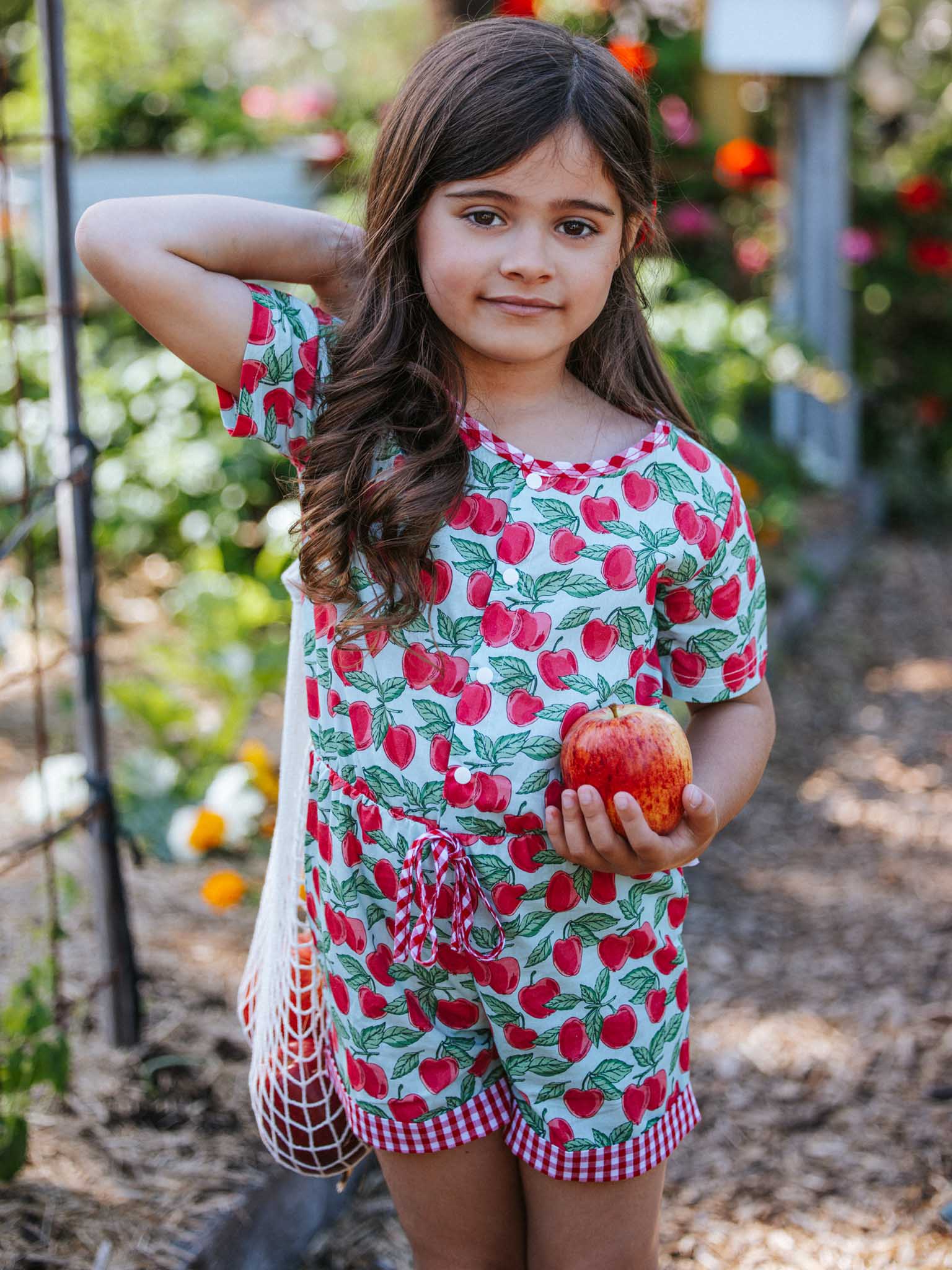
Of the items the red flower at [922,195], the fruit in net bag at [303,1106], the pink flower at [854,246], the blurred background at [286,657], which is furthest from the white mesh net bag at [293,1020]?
the red flower at [922,195]

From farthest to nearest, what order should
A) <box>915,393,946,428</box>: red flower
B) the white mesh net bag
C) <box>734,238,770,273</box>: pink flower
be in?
<box>915,393,946,428</box>: red flower, <box>734,238,770,273</box>: pink flower, the white mesh net bag

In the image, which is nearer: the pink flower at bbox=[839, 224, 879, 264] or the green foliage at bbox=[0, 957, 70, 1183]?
the green foliage at bbox=[0, 957, 70, 1183]

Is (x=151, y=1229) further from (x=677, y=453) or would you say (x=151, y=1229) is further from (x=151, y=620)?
(x=151, y=620)

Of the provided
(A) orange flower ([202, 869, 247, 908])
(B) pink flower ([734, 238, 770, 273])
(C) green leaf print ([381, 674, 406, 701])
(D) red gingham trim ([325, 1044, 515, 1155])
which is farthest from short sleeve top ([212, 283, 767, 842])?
(B) pink flower ([734, 238, 770, 273])

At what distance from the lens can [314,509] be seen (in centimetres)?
145

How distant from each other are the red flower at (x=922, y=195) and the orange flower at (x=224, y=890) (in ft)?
20.3

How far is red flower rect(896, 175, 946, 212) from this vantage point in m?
7.35

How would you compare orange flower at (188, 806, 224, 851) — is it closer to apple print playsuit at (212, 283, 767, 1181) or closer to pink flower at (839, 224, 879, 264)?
apple print playsuit at (212, 283, 767, 1181)

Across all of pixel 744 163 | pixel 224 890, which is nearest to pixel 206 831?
pixel 224 890

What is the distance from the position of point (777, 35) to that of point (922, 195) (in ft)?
5.20

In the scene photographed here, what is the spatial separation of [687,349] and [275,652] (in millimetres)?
2116

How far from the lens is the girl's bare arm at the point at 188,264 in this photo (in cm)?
141

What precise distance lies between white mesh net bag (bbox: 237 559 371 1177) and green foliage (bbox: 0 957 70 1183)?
0.48 meters

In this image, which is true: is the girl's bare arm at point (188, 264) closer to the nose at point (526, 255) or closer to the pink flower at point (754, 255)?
the nose at point (526, 255)
